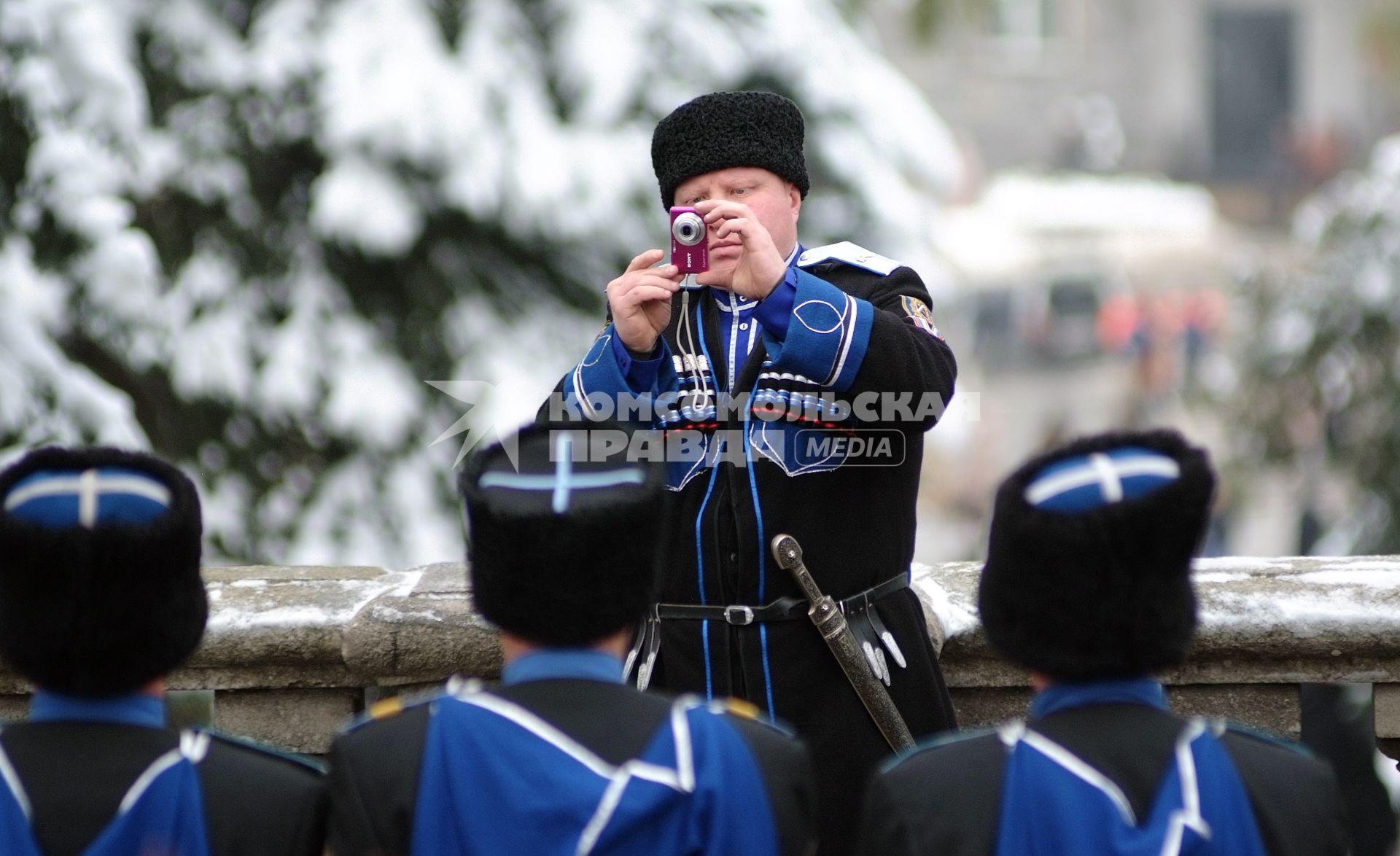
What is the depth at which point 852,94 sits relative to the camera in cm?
725

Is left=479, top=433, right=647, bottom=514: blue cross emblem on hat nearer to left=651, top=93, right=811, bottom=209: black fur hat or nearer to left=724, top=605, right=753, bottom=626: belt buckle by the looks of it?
left=724, top=605, right=753, bottom=626: belt buckle

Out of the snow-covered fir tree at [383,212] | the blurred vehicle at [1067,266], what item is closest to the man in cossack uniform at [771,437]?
the snow-covered fir tree at [383,212]

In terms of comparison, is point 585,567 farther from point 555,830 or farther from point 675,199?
point 675,199

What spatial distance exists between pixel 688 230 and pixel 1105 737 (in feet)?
3.88

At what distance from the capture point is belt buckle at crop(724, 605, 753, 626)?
299cm

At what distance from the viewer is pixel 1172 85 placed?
115ft

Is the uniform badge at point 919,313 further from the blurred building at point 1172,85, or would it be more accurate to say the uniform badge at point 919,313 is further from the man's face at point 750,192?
the blurred building at point 1172,85

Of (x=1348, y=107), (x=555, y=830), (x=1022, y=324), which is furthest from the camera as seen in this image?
(x=1348, y=107)

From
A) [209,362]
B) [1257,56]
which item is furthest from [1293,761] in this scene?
[1257,56]

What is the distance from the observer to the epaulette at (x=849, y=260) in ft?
10.4

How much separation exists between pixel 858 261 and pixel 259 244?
13.7 ft

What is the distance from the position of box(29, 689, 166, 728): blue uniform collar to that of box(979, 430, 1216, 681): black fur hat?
1.07m

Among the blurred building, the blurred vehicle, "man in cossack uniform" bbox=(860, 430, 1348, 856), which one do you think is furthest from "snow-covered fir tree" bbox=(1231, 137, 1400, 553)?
the blurred building

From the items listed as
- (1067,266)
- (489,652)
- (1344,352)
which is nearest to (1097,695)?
(489,652)
